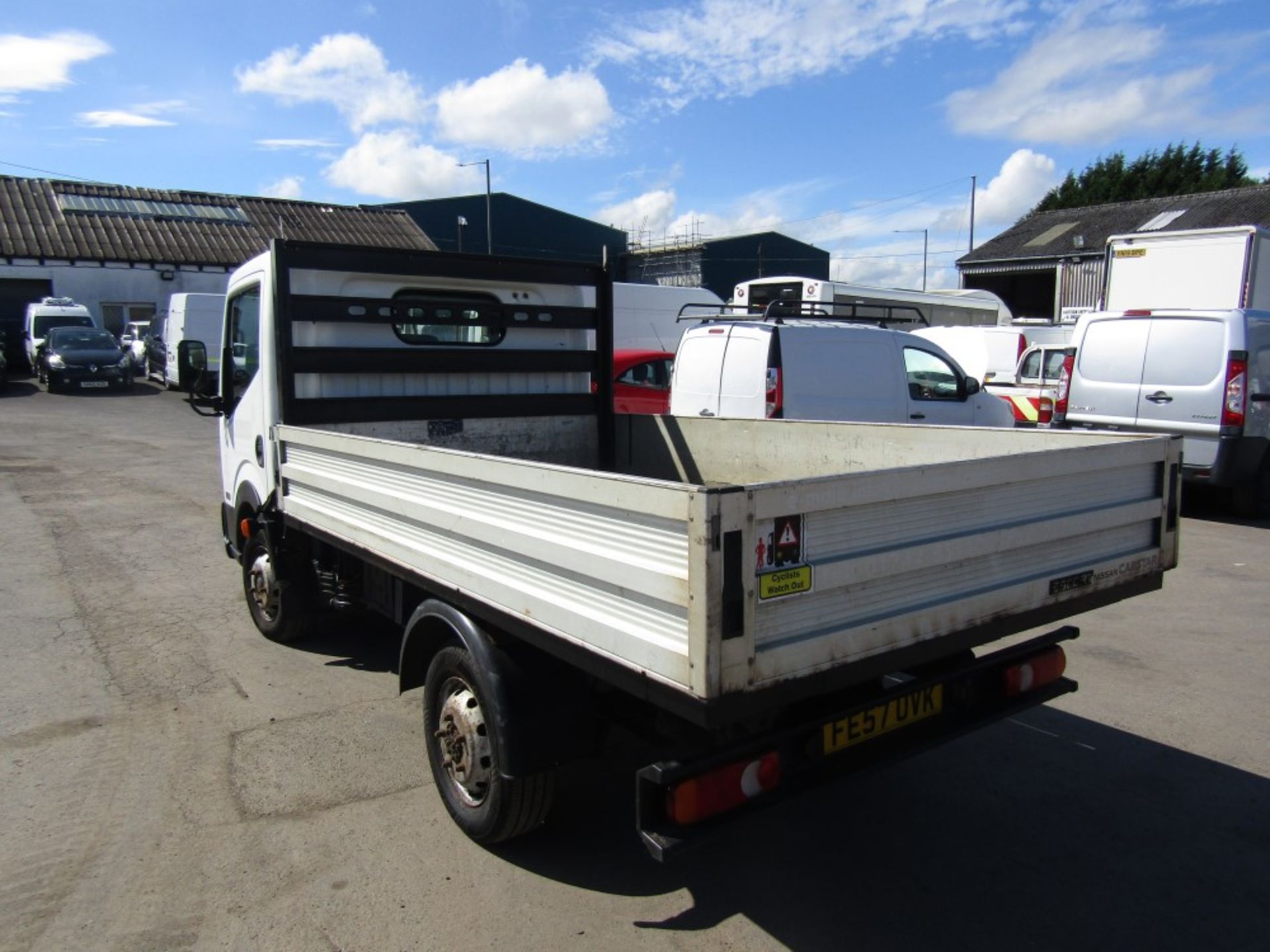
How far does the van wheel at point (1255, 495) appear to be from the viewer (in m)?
9.62

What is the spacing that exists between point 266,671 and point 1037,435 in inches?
174

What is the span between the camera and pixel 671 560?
2324mm

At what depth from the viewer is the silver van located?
30.6 feet

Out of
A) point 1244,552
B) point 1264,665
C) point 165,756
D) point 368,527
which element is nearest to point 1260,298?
point 1244,552

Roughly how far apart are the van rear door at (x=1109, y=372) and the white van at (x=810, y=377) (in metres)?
1.36

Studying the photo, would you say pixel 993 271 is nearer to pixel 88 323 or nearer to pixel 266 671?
pixel 88 323

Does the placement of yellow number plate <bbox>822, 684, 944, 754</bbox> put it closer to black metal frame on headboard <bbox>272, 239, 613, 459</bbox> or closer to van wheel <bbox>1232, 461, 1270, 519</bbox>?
black metal frame on headboard <bbox>272, 239, 613, 459</bbox>

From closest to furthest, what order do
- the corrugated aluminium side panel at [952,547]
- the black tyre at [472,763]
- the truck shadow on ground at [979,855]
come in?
the corrugated aluminium side panel at [952,547], the truck shadow on ground at [979,855], the black tyre at [472,763]

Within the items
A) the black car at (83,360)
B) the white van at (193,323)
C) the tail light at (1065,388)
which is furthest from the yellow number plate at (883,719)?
the black car at (83,360)

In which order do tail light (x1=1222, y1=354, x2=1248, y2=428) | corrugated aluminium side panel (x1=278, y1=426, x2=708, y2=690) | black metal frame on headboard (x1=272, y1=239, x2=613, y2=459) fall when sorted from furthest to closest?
tail light (x1=1222, y1=354, x2=1248, y2=428)
black metal frame on headboard (x1=272, y1=239, x2=613, y2=459)
corrugated aluminium side panel (x1=278, y1=426, x2=708, y2=690)

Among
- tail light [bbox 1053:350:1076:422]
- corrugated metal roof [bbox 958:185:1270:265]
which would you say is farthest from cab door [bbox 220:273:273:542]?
corrugated metal roof [bbox 958:185:1270:265]

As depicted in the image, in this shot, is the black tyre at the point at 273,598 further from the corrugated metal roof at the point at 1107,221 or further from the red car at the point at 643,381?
the corrugated metal roof at the point at 1107,221

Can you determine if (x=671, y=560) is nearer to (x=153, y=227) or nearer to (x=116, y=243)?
(x=116, y=243)

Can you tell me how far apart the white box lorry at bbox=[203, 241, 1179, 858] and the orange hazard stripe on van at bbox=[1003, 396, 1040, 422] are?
31.4 feet
